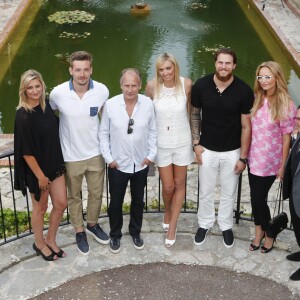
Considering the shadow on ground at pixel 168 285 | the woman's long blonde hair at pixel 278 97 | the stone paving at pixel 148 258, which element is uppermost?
the woman's long blonde hair at pixel 278 97

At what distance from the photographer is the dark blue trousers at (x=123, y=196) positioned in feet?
14.1

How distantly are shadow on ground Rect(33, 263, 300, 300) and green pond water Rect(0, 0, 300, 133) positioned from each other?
5.07 metres

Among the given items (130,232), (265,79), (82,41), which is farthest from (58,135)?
(82,41)

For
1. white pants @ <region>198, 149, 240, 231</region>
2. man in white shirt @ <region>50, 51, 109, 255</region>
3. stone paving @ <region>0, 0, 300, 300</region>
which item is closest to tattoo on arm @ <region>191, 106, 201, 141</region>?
white pants @ <region>198, 149, 240, 231</region>

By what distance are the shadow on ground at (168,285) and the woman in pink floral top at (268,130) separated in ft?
1.92

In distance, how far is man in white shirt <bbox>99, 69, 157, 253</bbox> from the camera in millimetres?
4090

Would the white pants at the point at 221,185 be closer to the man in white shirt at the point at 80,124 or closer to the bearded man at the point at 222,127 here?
the bearded man at the point at 222,127

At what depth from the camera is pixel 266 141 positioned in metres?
4.11

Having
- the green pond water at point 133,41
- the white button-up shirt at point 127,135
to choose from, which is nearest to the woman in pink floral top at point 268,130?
the white button-up shirt at point 127,135

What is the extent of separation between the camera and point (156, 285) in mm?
4246

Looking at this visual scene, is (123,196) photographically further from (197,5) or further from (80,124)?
(197,5)

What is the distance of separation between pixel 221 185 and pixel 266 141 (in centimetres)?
61

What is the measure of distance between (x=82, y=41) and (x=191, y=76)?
3.58 meters

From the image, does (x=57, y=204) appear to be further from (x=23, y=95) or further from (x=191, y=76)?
(x=191, y=76)
